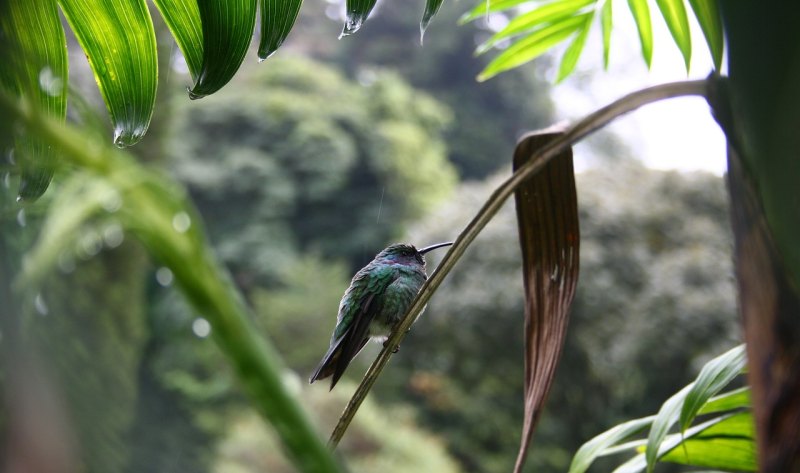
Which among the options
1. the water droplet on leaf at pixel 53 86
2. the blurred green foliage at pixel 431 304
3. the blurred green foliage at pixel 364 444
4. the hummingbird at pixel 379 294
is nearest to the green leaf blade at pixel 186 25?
the water droplet on leaf at pixel 53 86

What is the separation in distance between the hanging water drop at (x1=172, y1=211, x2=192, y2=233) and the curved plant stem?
0.26m

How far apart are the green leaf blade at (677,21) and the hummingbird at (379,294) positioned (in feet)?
1.84

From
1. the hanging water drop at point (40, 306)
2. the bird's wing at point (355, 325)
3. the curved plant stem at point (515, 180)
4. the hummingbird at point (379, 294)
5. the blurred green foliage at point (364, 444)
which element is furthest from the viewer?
the blurred green foliage at point (364, 444)

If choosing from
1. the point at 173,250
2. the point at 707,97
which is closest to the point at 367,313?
the point at 707,97

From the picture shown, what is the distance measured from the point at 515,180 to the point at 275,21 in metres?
0.30

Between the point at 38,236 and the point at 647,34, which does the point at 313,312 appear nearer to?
the point at 647,34

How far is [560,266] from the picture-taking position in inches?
26.8

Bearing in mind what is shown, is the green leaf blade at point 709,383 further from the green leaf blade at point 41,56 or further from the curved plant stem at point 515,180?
the green leaf blade at point 41,56

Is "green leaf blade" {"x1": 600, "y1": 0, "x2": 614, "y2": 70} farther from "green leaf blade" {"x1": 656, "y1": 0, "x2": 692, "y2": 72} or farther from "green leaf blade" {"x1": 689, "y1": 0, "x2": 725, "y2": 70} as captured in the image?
"green leaf blade" {"x1": 689, "y1": 0, "x2": 725, "y2": 70}

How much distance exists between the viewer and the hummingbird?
1381 mm

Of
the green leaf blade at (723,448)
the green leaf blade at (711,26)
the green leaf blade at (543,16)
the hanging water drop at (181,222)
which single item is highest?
the green leaf blade at (543,16)

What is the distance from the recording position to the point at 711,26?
614 millimetres

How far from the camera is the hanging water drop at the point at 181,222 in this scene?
0.96ft

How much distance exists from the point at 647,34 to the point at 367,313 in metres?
0.73
